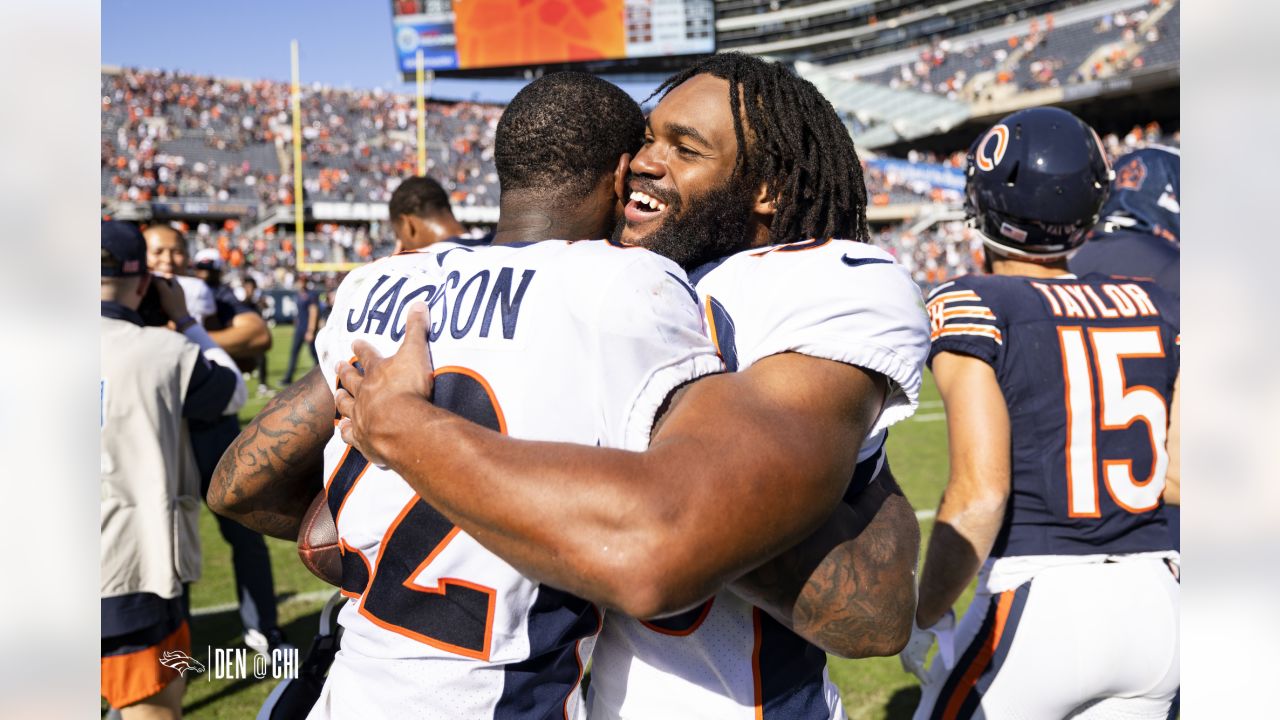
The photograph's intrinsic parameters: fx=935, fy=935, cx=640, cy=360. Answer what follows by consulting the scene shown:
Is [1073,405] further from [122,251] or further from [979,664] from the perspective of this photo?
[122,251]

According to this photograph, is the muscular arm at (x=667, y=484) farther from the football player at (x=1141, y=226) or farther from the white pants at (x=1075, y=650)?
the football player at (x=1141, y=226)

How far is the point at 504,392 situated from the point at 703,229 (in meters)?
0.52

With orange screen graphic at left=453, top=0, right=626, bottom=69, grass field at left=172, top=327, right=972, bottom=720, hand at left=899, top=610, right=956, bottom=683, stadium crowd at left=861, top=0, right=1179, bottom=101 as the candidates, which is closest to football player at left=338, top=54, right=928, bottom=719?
hand at left=899, top=610, right=956, bottom=683

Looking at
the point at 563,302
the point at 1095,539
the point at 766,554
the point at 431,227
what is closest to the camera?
the point at 766,554

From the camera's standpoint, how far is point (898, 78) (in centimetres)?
4547

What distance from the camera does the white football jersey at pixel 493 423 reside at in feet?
3.99

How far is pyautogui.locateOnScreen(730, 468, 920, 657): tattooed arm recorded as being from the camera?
1281 millimetres

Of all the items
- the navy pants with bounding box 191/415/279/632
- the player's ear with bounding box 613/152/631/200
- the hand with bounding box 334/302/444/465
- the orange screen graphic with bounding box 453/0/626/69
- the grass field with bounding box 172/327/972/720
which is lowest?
the grass field with bounding box 172/327/972/720

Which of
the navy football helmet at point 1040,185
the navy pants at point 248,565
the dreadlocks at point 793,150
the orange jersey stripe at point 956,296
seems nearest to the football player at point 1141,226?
the navy football helmet at point 1040,185

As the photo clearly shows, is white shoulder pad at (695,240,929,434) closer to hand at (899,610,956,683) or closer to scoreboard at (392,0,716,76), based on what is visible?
hand at (899,610,956,683)

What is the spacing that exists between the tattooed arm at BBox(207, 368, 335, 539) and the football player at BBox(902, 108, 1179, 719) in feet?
4.51
